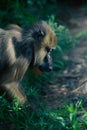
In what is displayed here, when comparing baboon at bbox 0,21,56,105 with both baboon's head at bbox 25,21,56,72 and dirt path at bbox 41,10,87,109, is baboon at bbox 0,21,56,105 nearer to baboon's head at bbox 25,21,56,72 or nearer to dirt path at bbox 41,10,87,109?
baboon's head at bbox 25,21,56,72

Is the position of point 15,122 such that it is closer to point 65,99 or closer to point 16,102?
point 16,102

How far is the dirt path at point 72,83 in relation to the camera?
6.04 metres

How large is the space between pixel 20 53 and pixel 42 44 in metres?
0.37

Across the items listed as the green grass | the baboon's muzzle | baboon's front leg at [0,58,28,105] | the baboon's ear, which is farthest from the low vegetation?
the baboon's ear

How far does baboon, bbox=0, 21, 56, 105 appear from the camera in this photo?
17.9 ft

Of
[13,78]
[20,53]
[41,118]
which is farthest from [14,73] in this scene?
[41,118]

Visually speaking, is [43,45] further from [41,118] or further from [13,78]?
[41,118]

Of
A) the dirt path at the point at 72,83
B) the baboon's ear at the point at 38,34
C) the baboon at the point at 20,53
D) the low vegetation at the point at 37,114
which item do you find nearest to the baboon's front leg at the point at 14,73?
the baboon at the point at 20,53

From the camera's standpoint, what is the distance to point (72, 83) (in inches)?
267

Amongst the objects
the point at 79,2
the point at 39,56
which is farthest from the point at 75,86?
the point at 79,2

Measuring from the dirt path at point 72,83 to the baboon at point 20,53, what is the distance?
0.54 meters

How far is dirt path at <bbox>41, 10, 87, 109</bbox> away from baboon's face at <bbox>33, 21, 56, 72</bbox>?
1.81 feet

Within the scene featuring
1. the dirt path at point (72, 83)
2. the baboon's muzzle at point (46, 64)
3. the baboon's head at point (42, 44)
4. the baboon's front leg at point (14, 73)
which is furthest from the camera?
the dirt path at point (72, 83)

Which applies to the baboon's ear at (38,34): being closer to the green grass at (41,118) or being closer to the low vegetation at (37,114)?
Result: the low vegetation at (37,114)
